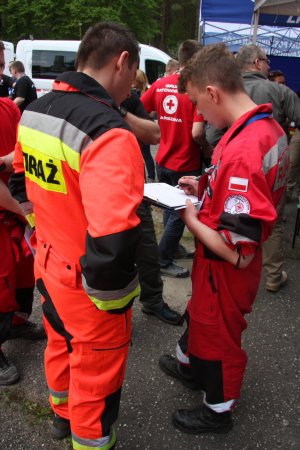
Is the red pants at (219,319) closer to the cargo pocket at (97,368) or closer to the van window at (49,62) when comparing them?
the cargo pocket at (97,368)

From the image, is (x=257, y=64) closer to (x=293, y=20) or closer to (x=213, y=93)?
(x=213, y=93)

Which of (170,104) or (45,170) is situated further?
(170,104)

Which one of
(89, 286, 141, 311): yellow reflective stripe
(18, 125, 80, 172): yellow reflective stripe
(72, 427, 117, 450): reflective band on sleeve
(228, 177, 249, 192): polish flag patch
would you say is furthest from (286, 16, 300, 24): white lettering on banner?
(72, 427, 117, 450): reflective band on sleeve

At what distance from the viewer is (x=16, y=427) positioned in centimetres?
217

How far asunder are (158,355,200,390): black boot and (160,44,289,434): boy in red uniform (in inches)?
11.5

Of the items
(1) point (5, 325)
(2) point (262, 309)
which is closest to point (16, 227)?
(1) point (5, 325)

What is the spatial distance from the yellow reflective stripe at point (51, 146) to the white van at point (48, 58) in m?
12.9

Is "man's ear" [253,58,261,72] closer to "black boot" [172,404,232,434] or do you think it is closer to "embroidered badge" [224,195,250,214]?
"embroidered badge" [224,195,250,214]

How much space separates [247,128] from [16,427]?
1.96 metres

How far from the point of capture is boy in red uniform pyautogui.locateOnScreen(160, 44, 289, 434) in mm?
1531

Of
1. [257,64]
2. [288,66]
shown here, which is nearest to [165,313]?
[257,64]

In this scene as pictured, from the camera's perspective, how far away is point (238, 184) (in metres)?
1.53

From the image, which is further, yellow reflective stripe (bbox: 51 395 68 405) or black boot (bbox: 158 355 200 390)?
black boot (bbox: 158 355 200 390)

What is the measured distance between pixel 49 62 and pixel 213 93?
1344 cm
